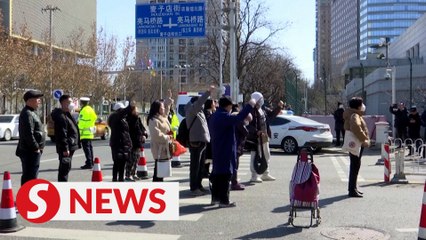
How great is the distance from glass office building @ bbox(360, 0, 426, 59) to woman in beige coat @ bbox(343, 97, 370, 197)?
128 m

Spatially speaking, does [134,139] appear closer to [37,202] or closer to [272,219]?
[37,202]

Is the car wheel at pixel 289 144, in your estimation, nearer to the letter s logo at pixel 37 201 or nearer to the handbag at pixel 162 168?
the handbag at pixel 162 168

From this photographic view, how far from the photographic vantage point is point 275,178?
12.3 meters

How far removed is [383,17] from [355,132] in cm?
13519

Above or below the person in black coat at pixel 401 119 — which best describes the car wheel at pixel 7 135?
below

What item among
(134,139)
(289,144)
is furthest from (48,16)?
(134,139)

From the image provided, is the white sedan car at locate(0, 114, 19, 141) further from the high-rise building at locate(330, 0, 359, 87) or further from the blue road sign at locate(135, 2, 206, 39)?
the high-rise building at locate(330, 0, 359, 87)

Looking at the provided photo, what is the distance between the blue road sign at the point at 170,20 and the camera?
24.3 meters

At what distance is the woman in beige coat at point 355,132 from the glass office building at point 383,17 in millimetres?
127711

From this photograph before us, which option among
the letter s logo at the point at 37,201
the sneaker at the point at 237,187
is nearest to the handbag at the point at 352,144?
the sneaker at the point at 237,187

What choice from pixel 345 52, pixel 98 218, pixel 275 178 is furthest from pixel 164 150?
pixel 345 52

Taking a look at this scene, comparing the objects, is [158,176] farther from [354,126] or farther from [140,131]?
[354,126]

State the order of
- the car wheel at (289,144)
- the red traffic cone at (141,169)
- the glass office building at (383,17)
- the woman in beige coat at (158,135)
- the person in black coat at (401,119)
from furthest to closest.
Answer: the glass office building at (383,17) → the person in black coat at (401,119) → the car wheel at (289,144) → the red traffic cone at (141,169) → the woman in beige coat at (158,135)

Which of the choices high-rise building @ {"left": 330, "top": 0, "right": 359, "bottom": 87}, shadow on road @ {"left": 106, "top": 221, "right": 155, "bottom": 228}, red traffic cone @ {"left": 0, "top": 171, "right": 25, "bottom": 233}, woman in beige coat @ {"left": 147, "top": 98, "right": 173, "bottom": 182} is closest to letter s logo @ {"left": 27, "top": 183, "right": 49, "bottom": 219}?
red traffic cone @ {"left": 0, "top": 171, "right": 25, "bottom": 233}
